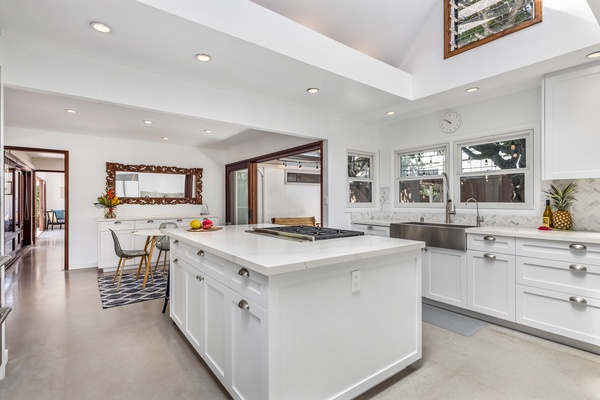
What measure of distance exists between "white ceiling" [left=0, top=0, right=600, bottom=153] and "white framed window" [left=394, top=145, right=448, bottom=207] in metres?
0.55

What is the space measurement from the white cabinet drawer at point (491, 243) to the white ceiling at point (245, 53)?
1.46 meters

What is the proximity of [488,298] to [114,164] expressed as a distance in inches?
239

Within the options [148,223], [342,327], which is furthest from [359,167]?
[148,223]

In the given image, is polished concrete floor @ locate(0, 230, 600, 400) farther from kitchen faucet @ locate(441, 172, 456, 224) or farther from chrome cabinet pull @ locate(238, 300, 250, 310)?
kitchen faucet @ locate(441, 172, 456, 224)

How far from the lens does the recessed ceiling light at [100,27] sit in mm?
1910

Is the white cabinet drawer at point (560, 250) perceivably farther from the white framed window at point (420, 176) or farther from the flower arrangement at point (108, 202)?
the flower arrangement at point (108, 202)

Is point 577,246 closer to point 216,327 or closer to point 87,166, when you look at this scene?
point 216,327

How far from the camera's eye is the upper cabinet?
2.49m

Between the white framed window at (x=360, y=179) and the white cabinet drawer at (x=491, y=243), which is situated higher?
the white framed window at (x=360, y=179)

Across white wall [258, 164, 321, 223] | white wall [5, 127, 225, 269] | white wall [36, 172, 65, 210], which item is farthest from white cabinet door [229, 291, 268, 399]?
white wall [36, 172, 65, 210]

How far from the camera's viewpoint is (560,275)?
95.7 inches

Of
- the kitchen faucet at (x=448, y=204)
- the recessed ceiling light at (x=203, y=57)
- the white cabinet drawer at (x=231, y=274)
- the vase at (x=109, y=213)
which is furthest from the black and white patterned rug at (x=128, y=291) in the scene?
the kitchen faucet at (x=448, y=204)

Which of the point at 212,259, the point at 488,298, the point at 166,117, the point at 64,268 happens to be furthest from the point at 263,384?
the point at 64,268

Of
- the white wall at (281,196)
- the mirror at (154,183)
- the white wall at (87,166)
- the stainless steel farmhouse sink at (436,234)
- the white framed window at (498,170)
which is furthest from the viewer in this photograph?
the white wall at (281,196)
